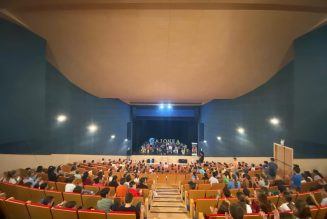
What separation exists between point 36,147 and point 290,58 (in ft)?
44.5

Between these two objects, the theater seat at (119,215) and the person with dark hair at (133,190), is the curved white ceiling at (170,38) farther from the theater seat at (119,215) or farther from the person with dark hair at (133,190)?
the theater seat at (119,215)

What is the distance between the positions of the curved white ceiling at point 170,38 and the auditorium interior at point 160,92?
0.06 meters

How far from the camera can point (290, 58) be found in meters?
13.9

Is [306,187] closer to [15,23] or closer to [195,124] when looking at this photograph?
[15,23]

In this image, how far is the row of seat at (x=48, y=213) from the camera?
477cm

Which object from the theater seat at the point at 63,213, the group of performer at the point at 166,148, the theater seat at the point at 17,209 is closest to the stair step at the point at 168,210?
the theater seat at the point at 63,213

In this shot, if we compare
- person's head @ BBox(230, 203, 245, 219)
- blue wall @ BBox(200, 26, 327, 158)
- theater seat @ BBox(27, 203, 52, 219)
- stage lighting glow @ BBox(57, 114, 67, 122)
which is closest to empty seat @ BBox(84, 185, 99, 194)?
theater seat @ BBox(27, 203, 52, 219)

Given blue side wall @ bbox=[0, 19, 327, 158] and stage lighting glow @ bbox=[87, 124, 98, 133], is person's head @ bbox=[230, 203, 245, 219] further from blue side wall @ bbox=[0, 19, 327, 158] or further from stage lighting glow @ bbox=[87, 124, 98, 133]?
stage lighting glow @ bbox=[87, 124, 98, 133]

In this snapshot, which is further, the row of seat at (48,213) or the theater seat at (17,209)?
the theater seat at (17,209)

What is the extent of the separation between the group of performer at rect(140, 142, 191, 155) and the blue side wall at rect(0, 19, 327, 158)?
5252 mm

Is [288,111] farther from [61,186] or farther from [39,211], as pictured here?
[39,211]

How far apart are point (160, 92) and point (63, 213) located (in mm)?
13344

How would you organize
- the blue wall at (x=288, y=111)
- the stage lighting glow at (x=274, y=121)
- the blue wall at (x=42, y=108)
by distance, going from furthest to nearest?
the stage lighting glow at (x=274, y=121)
the blue wall at (x=288, y=111)
the blue wall at (x=42, y=108)

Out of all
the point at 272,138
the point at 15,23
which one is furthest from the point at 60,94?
the point at 272,138
